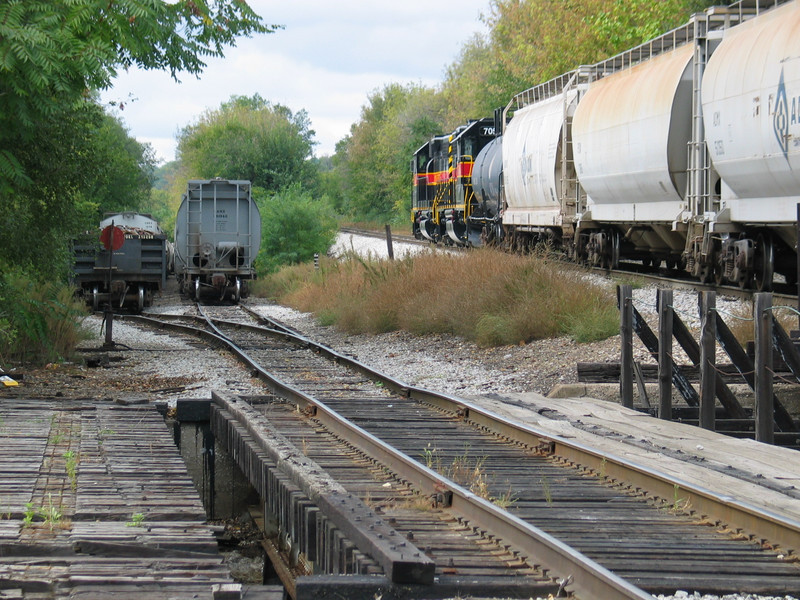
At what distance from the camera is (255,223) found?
29031mm

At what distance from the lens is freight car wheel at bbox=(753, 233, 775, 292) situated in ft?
44.2

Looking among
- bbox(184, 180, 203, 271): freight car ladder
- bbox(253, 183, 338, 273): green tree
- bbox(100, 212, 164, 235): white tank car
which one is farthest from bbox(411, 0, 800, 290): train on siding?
bbox(253, 183, 338, 273): green tree

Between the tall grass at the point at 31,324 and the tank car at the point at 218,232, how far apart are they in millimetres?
11762

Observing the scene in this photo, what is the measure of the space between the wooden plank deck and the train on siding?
8.11m

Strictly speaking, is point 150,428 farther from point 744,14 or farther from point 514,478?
point 744,14

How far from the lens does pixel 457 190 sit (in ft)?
104

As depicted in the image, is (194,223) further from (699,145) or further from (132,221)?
(699,145)

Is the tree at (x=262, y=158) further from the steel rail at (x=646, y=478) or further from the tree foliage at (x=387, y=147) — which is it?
the steel rail at (x=646, y=478)

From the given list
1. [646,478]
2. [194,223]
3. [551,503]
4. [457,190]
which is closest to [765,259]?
[646,478]

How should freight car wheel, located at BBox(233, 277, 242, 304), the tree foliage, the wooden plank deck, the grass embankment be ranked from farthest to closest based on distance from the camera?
the tree foliage
freight car wheel, located at BBox(233, 277, 242, 304)
the grass embankment
the wooden plank deck

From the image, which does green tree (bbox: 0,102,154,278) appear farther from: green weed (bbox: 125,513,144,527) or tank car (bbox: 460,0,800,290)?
tank car (bbox: 460,0,800,290)

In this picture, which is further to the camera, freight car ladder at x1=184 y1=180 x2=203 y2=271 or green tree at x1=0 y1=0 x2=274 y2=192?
freight car ladder at x1=184 y1=180 x2=203 y2=271

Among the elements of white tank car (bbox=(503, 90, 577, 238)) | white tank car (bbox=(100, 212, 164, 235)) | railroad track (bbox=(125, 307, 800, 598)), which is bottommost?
railroad track (bbox=(125, 307, 800, 598))

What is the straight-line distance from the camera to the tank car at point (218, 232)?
28531 millimetres
